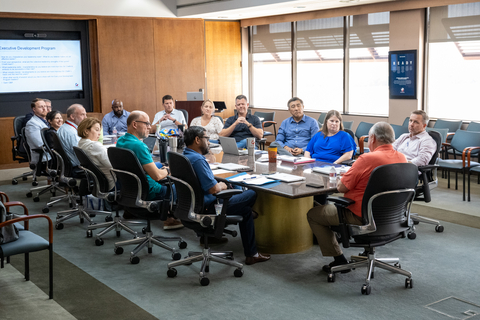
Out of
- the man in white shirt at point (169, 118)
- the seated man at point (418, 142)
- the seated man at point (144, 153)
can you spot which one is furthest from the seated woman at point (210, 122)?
the seated man at point (418, 142)

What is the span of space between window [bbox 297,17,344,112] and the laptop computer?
5189 mm

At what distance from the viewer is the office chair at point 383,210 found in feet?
12.4

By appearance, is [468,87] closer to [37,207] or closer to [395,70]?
[395,70]

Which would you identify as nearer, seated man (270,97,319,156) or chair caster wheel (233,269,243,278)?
chair caster wheel (233,269,243,278)

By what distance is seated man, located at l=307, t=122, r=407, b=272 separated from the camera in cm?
402

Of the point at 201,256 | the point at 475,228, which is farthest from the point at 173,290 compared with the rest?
the point at 475,228

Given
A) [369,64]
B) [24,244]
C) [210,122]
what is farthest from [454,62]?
[24,244]

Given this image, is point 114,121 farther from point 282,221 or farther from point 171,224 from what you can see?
point 282,221

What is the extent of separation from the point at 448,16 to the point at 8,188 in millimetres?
7619

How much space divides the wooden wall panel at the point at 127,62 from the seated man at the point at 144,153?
6.18 m

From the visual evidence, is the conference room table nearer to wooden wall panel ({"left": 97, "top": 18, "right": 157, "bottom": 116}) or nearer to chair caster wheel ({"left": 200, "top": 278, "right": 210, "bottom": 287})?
chair caster wheel ({"left": 200, "top": 278, "right": 210, "bottom": 287})

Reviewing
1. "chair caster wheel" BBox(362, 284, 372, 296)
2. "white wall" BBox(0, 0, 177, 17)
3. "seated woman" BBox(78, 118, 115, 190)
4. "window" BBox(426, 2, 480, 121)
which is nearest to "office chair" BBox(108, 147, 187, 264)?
"seated woman" BBox(78, 118, 115, 190)

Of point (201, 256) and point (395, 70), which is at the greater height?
point (395, 70)

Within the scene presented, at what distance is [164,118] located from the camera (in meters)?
8.30
